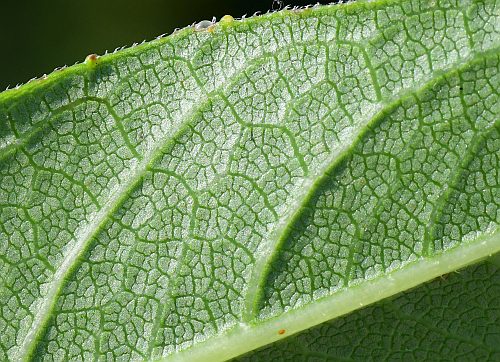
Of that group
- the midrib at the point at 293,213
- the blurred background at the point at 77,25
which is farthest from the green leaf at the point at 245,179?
the blurred background at the point at 77,25

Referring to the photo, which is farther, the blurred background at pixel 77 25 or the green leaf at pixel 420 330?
the blurred background at pixel 77 25

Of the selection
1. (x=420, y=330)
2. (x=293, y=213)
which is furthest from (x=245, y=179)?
(x=420, y=330)

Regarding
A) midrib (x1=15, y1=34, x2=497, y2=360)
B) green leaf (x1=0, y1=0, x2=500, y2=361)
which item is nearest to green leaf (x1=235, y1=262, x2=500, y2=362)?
green leaf (x1=0, y1=0, x2=500, y2=361)

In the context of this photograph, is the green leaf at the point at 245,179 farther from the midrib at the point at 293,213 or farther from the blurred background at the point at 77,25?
the blurred background at the point at 77,25

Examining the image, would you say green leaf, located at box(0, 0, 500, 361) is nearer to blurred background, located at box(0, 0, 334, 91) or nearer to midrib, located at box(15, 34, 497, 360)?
midrib, located at box(15, 34, 497, 360)

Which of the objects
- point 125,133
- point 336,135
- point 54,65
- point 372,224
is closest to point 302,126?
point 336,135

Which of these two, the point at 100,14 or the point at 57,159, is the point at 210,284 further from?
the point at 100,14

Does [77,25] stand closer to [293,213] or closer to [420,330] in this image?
[293,213]
